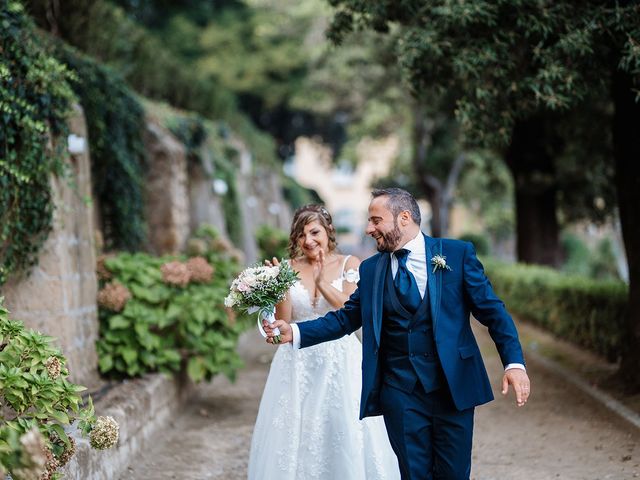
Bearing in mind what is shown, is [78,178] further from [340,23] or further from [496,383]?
[496,383]

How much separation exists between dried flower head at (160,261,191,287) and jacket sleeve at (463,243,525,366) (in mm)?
4298

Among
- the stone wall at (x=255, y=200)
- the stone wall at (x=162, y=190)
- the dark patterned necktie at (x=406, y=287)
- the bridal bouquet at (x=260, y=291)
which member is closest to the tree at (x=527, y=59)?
the dark patterned necktie at (x=406, y=287)

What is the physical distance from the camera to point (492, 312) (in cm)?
396

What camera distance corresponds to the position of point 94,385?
7117mm

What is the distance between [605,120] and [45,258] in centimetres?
861

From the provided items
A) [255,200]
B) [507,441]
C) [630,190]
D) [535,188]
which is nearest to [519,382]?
[507,441]

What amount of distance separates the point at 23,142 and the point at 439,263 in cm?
384

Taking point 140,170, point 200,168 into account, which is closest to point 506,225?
point 200,168

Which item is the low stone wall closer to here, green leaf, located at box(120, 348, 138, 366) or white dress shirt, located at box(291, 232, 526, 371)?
green leaf, located at box(120, 348, 138, 366)

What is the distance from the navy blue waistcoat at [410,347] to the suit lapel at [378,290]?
0.04 meters

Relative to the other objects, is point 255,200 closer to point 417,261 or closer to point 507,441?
point 507,441

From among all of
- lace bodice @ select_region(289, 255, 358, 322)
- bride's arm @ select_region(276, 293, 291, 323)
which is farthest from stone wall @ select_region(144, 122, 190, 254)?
bride's arm @ select_region(276, 293, 291, 323)

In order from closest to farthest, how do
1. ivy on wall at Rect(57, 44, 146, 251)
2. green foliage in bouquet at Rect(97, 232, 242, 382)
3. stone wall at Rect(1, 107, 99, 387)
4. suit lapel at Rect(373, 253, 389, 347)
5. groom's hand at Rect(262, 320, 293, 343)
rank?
suit lapel at Rect(373, 253, 389, 347)
groom's hand at Rect(262, 320, 293, 343)
stone wall at Rect(1, 107, 99, 387)
green foliage in bouquet at Rect(97, 232, 242, 382)
ivy on wall at Rect(57, 44, 146, 251)

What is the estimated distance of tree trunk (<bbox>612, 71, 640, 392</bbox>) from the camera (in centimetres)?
779
